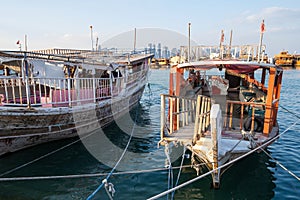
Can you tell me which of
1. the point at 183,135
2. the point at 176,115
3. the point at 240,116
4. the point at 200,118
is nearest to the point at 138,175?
the point at 183,135

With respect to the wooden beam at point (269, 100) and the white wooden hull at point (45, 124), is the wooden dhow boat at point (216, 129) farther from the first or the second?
the white wooden hull at point (45, 124)

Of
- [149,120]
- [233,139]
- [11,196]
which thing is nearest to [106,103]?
[149,120]

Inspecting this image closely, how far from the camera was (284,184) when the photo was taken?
638cm

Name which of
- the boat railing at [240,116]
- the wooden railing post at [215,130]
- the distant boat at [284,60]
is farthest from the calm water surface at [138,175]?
the distant boat at [284,60]

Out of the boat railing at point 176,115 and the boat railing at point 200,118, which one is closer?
the boat railing at point 200,118

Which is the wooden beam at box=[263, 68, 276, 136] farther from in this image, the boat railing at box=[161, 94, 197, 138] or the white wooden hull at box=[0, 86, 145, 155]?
the white wooden hull at box=[0, 86, 145, 155]

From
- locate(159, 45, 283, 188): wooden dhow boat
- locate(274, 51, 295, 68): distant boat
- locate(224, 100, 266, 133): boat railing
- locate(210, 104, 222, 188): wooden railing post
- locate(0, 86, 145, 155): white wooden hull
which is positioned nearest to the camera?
locate(210, 104, 222, 188): wooden railing post

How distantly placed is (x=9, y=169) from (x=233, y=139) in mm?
6997

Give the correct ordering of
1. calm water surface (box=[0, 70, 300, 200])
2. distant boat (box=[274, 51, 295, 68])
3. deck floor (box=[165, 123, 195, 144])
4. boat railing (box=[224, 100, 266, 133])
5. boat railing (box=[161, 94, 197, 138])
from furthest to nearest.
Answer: distant boat (box=[274, 51, 295, 68])
boat railing (box=[224, 100, 266, 133])
boat railing (box=[161, 94, 197, 138])
deck floor (box=[165, 123, 195, 144])
calm water surface (box=[0, 70, 300, 200])

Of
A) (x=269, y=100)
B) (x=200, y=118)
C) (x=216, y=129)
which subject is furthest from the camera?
(x=269, y=100)

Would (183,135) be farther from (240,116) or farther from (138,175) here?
(240,116)

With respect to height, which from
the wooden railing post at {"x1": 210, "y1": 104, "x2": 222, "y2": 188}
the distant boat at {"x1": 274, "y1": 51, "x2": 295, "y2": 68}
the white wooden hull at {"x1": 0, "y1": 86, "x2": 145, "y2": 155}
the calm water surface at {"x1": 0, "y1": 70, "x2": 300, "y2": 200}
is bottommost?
the calm water surface at {"x1": 0, "y1": 70, "x2": 300, "y2": 200}

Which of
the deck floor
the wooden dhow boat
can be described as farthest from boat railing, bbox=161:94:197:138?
the deck floor

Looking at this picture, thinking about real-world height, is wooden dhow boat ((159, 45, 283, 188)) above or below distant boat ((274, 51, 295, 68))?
below
